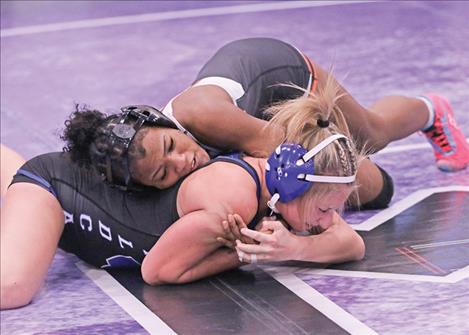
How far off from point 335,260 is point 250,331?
64cm

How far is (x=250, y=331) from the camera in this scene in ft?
13.0

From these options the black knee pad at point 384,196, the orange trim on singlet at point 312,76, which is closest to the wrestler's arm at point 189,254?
the black knee pad at point 384,196

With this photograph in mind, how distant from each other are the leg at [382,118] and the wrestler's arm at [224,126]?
0.58 m

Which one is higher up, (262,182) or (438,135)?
(262,182)

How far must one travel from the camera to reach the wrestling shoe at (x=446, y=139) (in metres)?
5.45

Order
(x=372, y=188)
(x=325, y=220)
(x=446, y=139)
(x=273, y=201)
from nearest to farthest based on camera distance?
(x=273, y=201), (x=325, y=220), (x=372, y=188), (x=446, y=139)

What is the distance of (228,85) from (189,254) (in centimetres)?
87

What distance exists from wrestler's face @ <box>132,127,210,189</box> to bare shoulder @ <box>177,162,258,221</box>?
0.23 feet

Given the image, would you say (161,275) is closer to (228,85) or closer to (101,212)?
(101,212)

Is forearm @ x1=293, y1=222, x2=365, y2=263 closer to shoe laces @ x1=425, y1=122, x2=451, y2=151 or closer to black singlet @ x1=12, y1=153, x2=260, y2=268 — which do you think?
black singlet @ x1=12, y1=153, x2=260, y2=268

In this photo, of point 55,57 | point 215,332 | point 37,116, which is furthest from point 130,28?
point 215,332

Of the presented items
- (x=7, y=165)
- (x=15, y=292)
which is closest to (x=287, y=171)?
(x=15, y=292)

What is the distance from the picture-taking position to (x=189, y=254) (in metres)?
4.25

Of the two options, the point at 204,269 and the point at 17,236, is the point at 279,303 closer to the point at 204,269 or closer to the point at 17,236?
the point at 204,269
